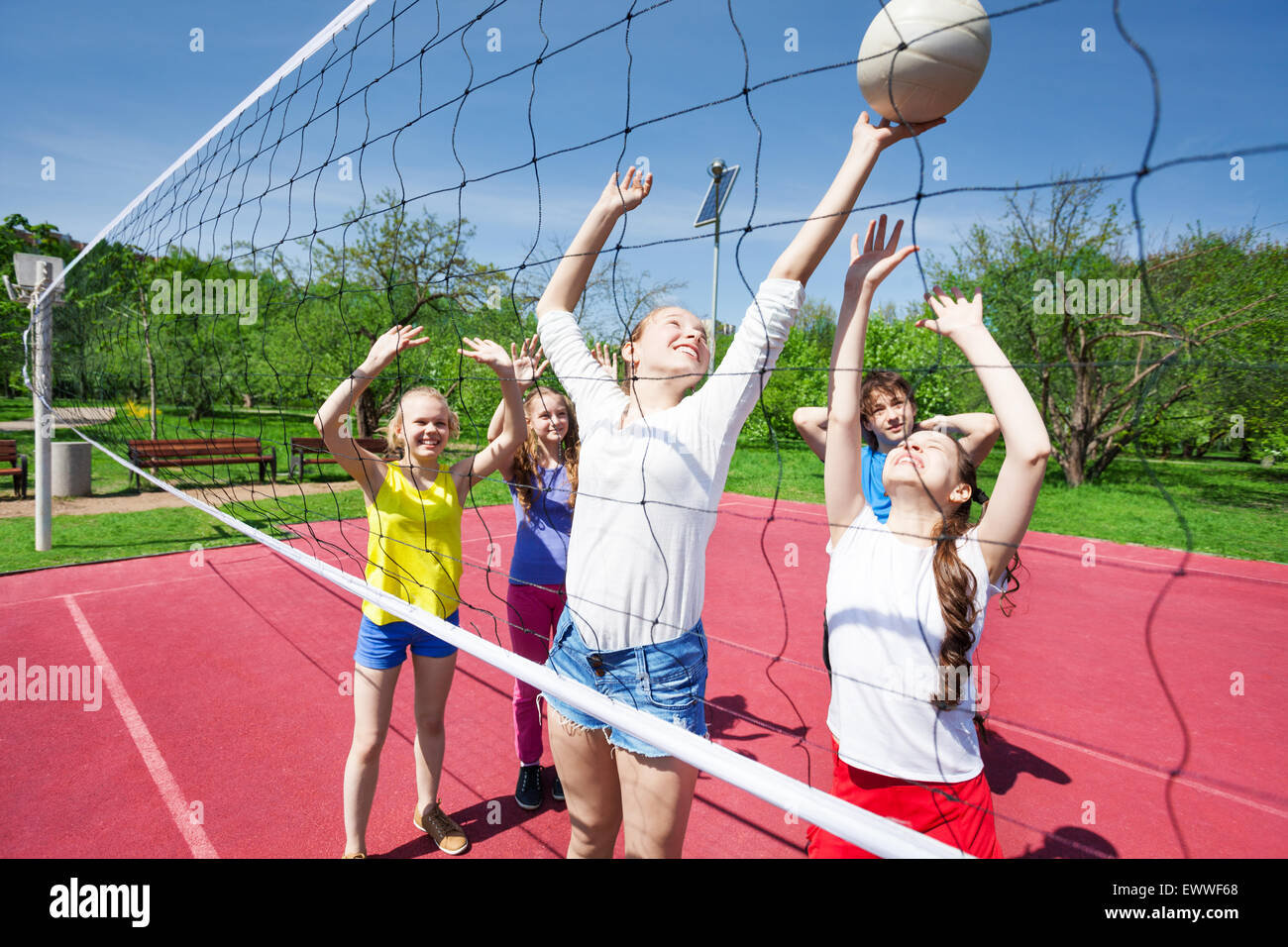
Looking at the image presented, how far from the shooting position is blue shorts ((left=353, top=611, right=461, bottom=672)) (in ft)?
7.68

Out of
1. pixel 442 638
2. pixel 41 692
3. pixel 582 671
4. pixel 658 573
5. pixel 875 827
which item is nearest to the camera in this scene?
pixel 875 827

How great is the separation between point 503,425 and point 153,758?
7.53 feet

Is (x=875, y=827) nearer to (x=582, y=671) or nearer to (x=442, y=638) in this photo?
(x=582, y=671)

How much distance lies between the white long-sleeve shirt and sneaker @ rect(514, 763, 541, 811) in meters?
1.57

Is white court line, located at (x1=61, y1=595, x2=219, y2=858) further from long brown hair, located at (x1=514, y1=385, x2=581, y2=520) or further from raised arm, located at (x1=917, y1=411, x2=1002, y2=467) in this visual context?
raised arm, located at (x1=917, y1=411, x2=1002, y2=467)

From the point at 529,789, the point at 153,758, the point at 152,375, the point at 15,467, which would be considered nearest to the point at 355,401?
the point at 529,789

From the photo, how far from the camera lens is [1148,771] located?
3465mm

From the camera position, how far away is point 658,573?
1.54 metres

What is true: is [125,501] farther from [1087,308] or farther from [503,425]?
[1087,308]

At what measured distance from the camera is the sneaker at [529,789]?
2.90 meters

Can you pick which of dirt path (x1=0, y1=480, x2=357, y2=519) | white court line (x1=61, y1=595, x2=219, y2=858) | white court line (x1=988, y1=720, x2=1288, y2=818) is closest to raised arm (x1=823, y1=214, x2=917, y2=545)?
white court line (x1=61, y1=595, x2=219, y2=858)

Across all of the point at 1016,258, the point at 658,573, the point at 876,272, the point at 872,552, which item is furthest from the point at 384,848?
the point at 1016,258

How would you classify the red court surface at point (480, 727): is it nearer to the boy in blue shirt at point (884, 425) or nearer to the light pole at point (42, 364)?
the boy in blue shirt at point (884, 425)
